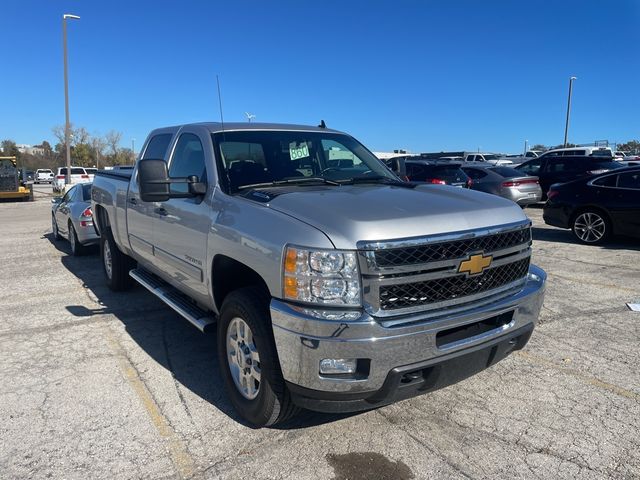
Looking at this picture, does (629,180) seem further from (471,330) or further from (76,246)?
(76,246)

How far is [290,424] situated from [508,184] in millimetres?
12387

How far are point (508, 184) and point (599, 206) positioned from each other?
4810 mm

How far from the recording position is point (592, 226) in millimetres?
9586

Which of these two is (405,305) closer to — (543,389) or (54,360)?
(543,389)

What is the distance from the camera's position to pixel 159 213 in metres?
4.62

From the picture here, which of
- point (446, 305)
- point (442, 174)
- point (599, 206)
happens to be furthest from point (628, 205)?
point (446, 305)

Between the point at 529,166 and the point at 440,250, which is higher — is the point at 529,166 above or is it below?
above

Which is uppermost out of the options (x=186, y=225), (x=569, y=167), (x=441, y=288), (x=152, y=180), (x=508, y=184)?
(x=569, y=167)

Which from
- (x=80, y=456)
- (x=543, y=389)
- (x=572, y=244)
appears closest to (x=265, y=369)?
(x=80, y=456)

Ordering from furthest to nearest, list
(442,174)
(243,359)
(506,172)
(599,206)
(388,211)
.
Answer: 1. (506,172)
2. (442,174)
3. (599,206)
4. (243,359)
5. (388,211)

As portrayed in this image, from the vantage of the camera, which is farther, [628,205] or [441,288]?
[628,205]

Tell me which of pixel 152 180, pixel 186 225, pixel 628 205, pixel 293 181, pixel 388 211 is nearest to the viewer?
pixel 388 211

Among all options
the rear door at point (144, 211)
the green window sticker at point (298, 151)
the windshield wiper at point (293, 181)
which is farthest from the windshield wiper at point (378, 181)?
the rear door at point (144, 211)

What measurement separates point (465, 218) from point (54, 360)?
12.3 ft
